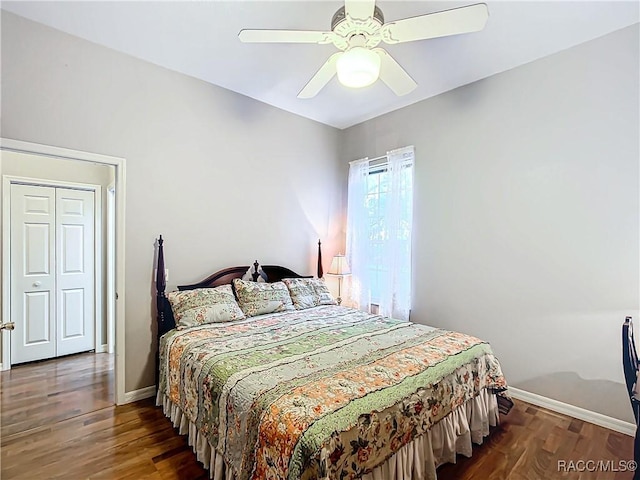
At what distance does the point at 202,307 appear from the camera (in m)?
2.80

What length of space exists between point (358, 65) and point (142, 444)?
282 centimetres

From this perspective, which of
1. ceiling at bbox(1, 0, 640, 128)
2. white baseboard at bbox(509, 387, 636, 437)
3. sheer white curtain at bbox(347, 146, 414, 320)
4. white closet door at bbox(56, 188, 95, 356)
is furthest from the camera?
white closet door at bbox(56, 188, 95, 356)

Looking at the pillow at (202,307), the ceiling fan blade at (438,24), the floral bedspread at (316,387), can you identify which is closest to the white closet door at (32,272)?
the pillow at (202,307)

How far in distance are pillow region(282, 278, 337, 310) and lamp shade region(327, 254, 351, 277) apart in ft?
1.30

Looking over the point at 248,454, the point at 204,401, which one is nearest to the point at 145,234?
the point at 204,401

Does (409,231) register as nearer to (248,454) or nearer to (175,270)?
(175,270)

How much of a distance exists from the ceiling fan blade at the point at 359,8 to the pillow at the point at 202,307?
2.38 metres

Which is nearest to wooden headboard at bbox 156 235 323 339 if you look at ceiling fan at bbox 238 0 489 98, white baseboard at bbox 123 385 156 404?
white baseboard at bbox 123 385 156 404

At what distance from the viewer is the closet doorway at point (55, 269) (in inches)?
141

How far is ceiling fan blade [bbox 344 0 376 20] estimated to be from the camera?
162cm

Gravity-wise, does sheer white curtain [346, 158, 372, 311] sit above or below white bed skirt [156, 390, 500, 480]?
above

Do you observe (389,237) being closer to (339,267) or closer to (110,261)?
(339,267)

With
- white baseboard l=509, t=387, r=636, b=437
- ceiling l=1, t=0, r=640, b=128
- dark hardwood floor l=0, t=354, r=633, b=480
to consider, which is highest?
ceiling l=1, t=0, r=640, b=128

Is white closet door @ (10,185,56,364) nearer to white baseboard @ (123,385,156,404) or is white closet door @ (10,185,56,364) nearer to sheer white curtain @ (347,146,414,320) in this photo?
white baseboard @ (123,385,156,404)
